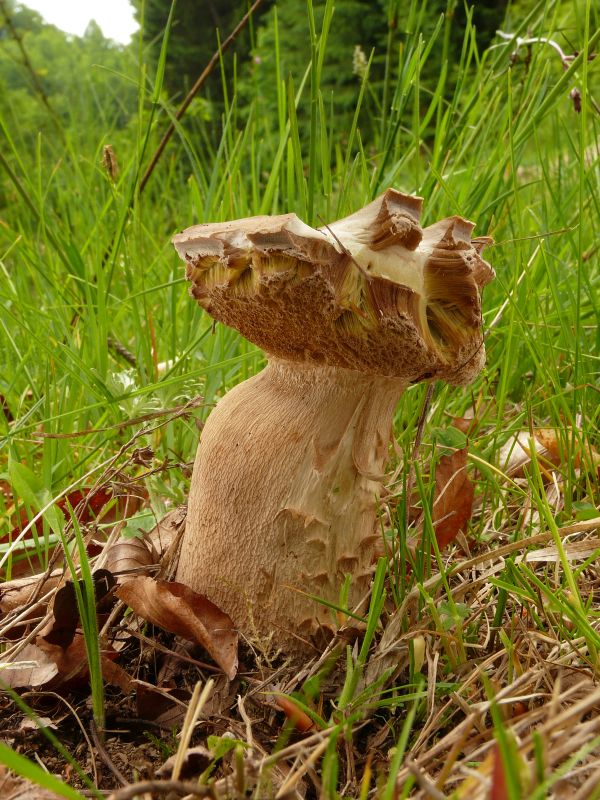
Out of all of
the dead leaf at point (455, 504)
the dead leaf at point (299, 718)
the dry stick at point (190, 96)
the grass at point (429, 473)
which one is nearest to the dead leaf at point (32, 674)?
the grass at point (429, 473)

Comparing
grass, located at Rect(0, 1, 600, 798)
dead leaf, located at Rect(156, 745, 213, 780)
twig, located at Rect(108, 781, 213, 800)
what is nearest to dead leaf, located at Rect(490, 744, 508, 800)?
grass, located at Rect(0, 1, 600, 798)

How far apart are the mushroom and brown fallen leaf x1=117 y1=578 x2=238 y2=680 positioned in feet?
0.12

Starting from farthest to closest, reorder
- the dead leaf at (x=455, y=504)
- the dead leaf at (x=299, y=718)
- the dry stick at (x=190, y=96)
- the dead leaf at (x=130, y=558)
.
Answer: the dry stick at (x=190, y=96) < the dead leaf at (x=455, y=504) < the dead leaf at (x=130, y=558) < the dead leaf at (x=299, y=718)

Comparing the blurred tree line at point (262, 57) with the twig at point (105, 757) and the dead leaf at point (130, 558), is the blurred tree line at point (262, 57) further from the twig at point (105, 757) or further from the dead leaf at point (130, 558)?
the twig at point (105, 757)

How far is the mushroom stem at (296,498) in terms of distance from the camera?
1.30 meters

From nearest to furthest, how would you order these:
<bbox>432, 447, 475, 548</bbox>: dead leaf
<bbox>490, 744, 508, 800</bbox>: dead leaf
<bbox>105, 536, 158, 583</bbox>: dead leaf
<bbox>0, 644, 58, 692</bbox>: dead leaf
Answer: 1. <bbox>490, 744, 508, 800</bbox>: dead leaf
2. <bbox>0, 644, 58, 692</bbox>: dead leaf
3. <bbox>105, 536, 158, 583</bbox>: dead leaf
4. <bbox>432, 447, 475, 548</bbox>: dead leaf

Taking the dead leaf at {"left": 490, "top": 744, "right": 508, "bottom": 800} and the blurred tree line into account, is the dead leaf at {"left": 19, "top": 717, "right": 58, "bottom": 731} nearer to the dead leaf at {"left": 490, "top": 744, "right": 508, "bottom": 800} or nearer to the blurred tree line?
the dead leaf at {"left": 490, "top": 744, "right": 508, "bottom": 800}

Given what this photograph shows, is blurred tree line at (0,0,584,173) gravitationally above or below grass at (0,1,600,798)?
above

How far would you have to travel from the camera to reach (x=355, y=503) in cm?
132

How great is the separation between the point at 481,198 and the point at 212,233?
4.37 ft

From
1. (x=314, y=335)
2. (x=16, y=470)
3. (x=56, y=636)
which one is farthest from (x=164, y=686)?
(x=314, y=335)

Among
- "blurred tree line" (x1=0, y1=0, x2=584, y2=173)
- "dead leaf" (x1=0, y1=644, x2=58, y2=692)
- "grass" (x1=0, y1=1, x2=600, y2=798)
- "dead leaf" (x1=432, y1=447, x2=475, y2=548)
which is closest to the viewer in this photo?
"grass" (x1=0, y1=1, x2=600, y2=798)

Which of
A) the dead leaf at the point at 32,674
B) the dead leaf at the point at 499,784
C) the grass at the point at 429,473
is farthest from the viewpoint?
the dead leaf at the point at 32,674

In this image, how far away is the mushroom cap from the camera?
110cm
